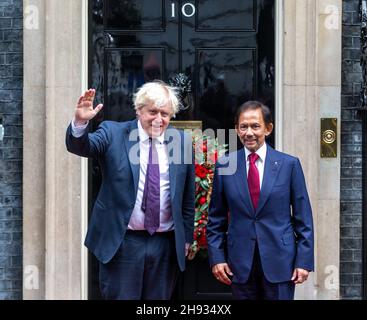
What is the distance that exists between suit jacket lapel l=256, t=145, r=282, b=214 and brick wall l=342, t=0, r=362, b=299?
2.02 metres

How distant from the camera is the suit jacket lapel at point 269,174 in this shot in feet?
13.4

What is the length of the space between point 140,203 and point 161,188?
6.0 inches

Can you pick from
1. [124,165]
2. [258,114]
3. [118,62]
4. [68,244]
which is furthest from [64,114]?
[258,114]

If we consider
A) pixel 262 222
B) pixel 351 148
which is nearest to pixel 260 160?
pixel 262 222

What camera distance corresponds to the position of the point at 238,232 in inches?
162

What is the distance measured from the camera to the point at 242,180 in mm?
4141

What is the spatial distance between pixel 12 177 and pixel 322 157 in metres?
2.61

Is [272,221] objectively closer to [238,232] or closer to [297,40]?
[238,232]

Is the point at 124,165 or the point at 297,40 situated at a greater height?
the point at 297,40

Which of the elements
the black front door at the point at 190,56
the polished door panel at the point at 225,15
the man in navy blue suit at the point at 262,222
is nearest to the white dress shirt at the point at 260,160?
the man in navy blue suit at the point at 262,222

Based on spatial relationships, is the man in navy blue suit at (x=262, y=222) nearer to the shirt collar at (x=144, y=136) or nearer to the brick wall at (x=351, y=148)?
the shirt collar at (x=144, y=136)

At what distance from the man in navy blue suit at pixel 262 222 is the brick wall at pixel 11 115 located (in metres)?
2.39

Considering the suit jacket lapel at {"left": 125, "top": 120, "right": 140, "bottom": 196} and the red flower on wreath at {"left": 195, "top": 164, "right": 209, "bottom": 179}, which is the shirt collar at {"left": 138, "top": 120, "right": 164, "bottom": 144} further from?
the red flower on wreath at {"left": 195, "top": 164, "right": 209, "bottom": 179}

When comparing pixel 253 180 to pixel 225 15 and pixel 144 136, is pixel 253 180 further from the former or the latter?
pixel 225 15
